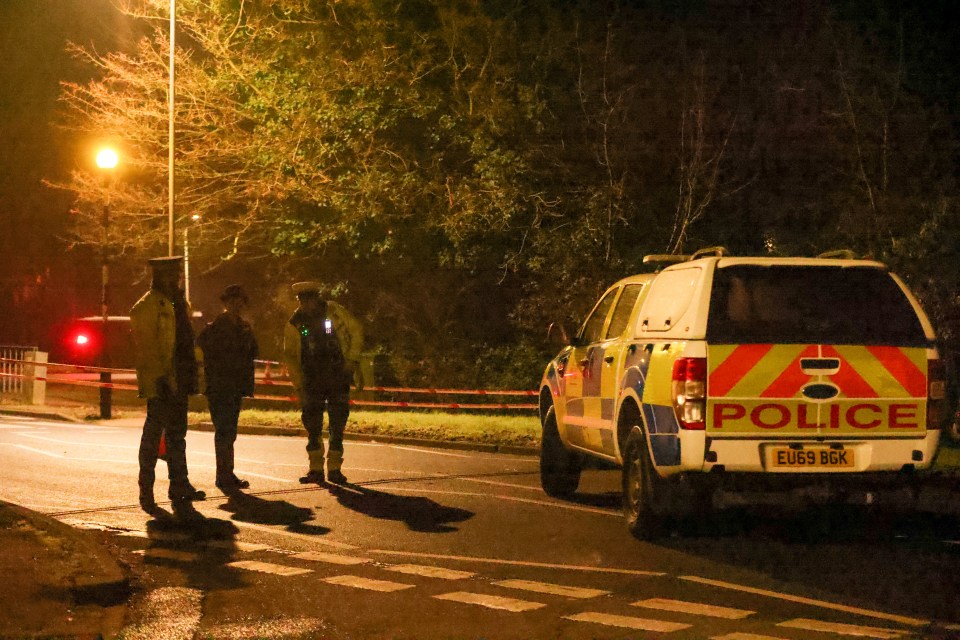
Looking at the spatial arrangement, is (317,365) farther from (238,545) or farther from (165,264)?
(238,545)

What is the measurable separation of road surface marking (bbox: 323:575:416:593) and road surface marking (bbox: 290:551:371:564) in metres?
0.57

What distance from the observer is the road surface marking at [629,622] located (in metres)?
6.36

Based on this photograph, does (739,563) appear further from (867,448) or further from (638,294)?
(638,294)

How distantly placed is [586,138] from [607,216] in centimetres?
150

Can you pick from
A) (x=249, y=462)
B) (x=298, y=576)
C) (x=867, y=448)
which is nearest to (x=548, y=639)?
(x=298, y=576)

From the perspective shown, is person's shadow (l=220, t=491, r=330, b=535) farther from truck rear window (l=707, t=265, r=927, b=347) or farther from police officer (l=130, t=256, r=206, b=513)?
truck rear window (l=707, t=265, r=927, b=347)

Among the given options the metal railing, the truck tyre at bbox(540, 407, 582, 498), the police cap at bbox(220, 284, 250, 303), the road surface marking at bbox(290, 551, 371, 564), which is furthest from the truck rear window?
the metal railing

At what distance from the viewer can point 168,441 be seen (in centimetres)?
1120

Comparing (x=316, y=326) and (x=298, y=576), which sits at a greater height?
(x=316, y=326)

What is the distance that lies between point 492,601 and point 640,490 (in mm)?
2278

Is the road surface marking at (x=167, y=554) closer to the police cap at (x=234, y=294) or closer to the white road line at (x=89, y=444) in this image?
the police cap at (x=234, y=294)

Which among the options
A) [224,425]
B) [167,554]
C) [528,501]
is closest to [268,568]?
[167,554]

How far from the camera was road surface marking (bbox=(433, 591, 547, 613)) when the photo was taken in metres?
6.92

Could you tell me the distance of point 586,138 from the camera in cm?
2442
